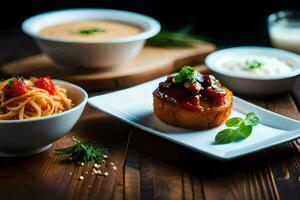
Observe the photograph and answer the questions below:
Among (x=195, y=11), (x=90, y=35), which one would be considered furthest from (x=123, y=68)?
(x=195, y=11)

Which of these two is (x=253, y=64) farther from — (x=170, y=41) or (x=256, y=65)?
(x=170, y=41)

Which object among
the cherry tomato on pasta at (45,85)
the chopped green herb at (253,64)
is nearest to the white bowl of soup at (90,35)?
the chopped green herb at (253,64)

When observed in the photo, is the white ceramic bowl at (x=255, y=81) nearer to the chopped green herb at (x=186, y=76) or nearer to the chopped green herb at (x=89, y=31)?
the chopped green herb at (x=186, y=76)

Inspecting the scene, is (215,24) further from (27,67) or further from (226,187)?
(226,187)

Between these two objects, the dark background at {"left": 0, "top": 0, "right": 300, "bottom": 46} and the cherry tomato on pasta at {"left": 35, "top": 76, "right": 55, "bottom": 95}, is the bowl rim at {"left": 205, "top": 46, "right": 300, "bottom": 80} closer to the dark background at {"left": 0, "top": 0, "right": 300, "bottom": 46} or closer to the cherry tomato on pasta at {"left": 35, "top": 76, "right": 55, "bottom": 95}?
the cherry tomato on pasta at {"left": 35, "top": 76, "right": 55, "bottom": 95}

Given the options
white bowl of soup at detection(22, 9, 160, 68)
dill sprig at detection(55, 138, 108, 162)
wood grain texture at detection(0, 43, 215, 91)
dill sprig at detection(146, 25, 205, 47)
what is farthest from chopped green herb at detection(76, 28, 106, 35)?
dill sprig at detection(55, 138, 108, 162)

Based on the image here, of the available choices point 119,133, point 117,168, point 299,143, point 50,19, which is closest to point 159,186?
point 117,168
